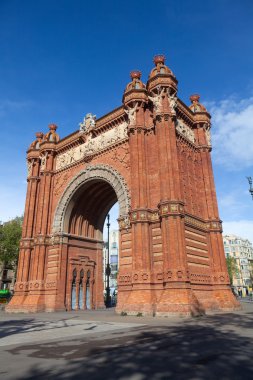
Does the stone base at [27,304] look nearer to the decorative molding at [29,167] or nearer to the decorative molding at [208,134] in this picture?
the decorative molding at [29,167]

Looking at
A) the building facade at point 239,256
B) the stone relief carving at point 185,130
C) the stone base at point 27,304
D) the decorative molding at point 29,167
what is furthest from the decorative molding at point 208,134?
the building facade at point 239,256

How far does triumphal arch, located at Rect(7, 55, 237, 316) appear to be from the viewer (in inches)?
726

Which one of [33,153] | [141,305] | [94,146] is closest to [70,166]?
[94,146]

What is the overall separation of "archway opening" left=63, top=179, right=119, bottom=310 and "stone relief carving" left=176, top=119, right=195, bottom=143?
8113 mm

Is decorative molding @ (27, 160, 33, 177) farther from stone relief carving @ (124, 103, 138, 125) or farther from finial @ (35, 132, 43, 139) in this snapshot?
stone relief carving @ (124, 103, 138, 125)

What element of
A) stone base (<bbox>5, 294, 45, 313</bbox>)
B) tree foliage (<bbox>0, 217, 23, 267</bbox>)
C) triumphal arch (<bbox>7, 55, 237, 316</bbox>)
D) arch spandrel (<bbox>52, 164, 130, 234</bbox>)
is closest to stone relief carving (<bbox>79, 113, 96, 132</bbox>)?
triumphal arch (<bbox>7, 55, 237, 316</bbox>)

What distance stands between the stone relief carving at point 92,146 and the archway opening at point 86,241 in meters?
2.97

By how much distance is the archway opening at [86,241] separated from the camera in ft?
89.0

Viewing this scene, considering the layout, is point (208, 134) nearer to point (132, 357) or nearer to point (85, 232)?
point (85, 232)

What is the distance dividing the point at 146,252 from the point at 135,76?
46.1ft

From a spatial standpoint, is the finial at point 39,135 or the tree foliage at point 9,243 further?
the tree foliage at point 9,243

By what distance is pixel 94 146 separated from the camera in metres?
26.9

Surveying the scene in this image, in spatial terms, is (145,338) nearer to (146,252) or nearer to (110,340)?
(110,340)

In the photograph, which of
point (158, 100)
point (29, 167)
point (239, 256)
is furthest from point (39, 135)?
point (239, 256)
